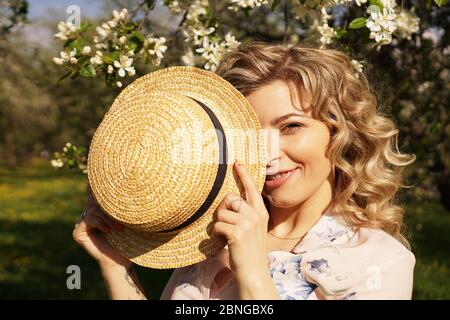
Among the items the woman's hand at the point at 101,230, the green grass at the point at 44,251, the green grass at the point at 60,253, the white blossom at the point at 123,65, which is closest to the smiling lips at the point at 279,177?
the woman's hand at the point at 101,230

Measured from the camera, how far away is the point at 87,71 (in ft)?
10.6

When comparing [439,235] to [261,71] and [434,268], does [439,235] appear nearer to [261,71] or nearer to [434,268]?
[434,268]

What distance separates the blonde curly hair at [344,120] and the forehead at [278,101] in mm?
26

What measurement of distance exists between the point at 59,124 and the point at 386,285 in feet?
91.8

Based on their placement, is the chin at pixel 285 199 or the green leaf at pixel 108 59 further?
the green leaf at pixel 108 59

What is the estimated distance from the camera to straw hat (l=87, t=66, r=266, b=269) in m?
2.37

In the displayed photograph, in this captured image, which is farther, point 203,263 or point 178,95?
→ point 203,263

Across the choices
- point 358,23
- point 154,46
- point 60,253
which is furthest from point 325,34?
point 60,253

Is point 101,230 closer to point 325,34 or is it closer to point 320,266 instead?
point 320,266

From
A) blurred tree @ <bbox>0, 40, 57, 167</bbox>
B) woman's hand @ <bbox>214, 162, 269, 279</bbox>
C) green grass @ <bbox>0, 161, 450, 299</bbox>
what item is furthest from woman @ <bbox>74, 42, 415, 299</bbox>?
blurred tree @ <bbox>0, 40, 57, 167</bbox>

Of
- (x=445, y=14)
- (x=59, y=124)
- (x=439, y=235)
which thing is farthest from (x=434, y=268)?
(x=59, y=124)

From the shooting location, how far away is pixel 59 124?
95.9 ft

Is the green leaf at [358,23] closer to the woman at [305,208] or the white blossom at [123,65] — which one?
Answer: the woman at [305,208]

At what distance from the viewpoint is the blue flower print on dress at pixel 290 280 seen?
2406 mm
